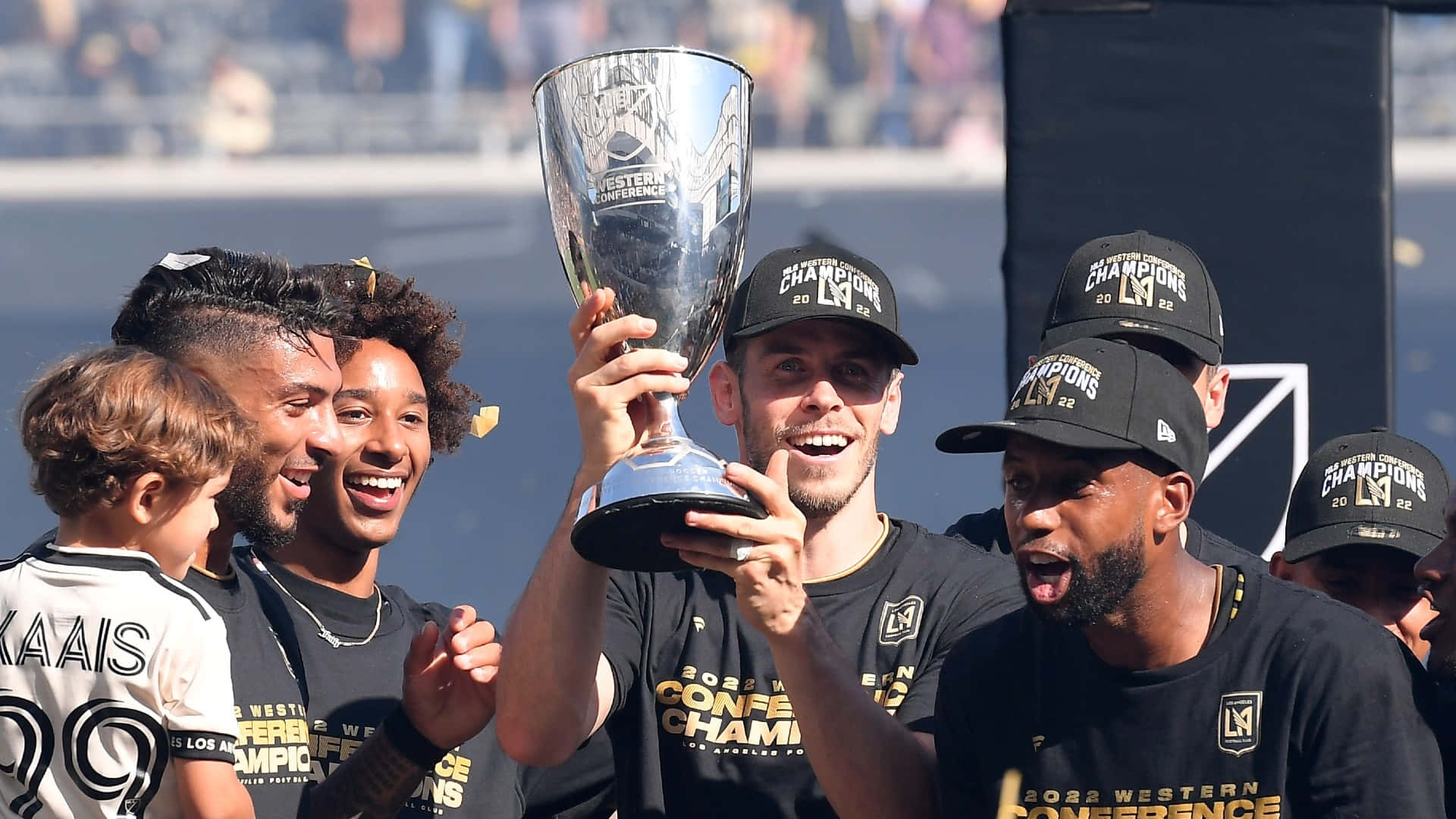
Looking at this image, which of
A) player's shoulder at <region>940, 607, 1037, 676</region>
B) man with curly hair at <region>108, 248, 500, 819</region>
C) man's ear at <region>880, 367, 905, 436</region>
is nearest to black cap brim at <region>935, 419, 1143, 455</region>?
player's shoulder at <region>940, 607, 1037, 676</region>

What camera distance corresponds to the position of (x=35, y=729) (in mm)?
2164

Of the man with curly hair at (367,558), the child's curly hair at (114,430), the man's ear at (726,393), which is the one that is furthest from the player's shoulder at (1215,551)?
the child's curly hair at (114,430)

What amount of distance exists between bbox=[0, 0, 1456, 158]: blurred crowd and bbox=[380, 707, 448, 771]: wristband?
13.5 m

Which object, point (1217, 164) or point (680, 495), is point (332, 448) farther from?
point (1217, 164)

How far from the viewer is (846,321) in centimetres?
279

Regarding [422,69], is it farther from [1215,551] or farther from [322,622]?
[1215,551]

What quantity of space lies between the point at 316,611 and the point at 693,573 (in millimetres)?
678

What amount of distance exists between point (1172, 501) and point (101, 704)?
144 cm

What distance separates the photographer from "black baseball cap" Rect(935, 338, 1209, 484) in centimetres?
232

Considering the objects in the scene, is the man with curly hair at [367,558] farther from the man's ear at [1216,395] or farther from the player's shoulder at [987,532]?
the man's ear at [1216,395]

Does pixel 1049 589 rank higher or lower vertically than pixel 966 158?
lower

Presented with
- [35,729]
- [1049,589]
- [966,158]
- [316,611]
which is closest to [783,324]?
[1049,589]

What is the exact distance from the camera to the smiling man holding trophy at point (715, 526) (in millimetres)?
2182

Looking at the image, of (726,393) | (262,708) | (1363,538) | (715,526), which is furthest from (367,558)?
(1363,538)
